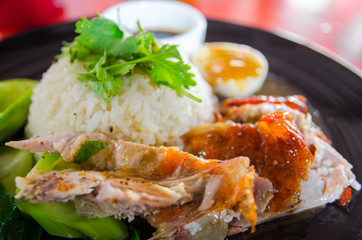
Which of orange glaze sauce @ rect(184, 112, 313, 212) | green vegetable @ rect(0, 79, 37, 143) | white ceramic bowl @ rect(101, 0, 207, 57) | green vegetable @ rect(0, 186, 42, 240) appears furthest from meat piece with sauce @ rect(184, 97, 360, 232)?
white ceramic bowl @ rect(101, 0, 207, 57)

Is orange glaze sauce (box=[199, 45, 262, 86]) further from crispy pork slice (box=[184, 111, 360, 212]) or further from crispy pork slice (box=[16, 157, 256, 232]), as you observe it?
crispy pork slice (box=[16, 157, 256, 232])

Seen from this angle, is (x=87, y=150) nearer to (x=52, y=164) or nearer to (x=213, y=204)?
(x=52, y=164)

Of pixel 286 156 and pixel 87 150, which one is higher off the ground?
pixel 286 156

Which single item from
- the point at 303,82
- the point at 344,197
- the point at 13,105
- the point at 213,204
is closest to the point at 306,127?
the point at 344,197

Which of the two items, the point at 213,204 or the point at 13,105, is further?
the point at 13,105

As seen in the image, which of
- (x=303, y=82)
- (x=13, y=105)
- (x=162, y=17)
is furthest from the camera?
(x=162, y=17)

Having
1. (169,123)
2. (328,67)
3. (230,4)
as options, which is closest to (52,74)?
(169,123)
